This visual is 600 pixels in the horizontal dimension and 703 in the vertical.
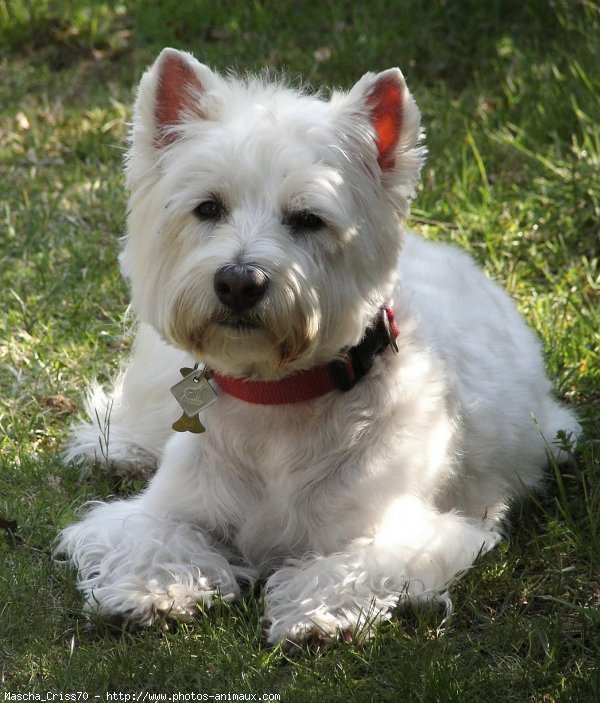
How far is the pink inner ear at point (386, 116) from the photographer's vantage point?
12.0ft

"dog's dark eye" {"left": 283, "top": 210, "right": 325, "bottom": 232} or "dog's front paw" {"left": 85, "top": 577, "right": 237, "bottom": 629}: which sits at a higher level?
"dog's dark eye" {"left": 283, "top": 210, "right": 325, "bottom": 232}

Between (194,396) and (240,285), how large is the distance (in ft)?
2.09

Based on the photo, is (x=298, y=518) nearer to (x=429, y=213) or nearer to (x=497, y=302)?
(x=497, y=302)

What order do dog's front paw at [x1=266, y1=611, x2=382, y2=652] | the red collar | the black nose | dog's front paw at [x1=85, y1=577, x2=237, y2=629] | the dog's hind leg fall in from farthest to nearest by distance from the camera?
the dog's hind leg, the red collar, dog's front paw at [x1=85, y1=577, x2=237, y2=629], dog's front paw at [x1=266, y1=611, x2=382, y2=652], the black nose

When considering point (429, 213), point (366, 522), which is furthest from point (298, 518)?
point (429, 213)

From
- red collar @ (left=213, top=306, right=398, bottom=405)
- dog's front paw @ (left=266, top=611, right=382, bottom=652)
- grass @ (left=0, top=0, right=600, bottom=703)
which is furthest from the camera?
red collar @ (left=213, top=306, right=398, bottom=405)

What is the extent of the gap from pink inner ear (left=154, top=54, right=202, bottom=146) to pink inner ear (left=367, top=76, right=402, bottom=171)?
0.56m

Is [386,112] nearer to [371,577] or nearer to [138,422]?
[371,577]

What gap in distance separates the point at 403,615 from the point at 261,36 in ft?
18.9

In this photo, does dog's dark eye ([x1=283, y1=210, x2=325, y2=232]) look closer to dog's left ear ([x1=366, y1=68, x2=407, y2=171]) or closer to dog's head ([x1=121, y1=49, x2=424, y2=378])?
dog's head ([x1=121, y1=49, x2=424, y2=378])

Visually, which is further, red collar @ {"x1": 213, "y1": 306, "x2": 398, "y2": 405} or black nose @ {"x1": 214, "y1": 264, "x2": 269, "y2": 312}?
red collar @ {"x1": 213, "y1": 306, "x2": 398, "y2": 405}

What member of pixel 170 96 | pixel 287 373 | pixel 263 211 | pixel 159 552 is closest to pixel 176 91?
pixel 170 96

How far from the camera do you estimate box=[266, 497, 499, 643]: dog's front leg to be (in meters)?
3.53

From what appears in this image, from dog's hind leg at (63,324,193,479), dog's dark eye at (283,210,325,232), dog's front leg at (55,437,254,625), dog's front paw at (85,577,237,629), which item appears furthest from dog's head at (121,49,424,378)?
dog's hind leg at (63,324,193,479)
